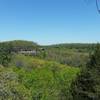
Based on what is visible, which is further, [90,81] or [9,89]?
[90,81]

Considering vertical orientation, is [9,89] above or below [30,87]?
above

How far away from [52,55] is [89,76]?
129 metres

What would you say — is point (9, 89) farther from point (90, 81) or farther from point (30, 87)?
point (30, 87)

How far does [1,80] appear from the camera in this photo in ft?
80.1

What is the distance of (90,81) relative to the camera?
29.8m

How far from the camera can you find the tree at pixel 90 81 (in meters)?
28.9

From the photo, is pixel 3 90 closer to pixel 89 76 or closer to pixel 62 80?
pixel 89 76

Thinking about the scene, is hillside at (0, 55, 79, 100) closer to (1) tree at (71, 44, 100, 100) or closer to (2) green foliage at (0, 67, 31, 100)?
(2) green foliage at (0, 67, 31, 100)

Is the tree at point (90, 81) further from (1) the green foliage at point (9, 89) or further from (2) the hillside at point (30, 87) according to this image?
(1) the green foliage at point (9, 89)

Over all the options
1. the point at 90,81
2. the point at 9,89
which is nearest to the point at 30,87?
the point at 90,81

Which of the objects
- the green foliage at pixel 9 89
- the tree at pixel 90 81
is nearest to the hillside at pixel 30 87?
the green foliage at pixel 9 89

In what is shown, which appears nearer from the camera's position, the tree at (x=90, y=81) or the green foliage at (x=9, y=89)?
the green foliage at (x=9, y=89)

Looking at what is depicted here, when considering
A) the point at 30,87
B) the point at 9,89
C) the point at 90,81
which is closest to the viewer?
the point at 9,89

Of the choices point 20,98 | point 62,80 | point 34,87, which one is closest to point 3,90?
point 20,98
